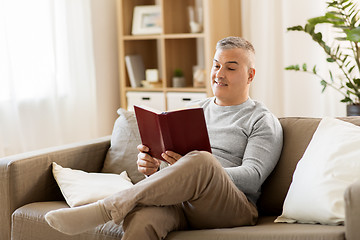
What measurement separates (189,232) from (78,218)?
39 cm

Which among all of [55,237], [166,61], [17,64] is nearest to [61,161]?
[55,237]

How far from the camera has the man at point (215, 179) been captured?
6.37 ft

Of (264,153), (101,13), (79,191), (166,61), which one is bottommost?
(79,191)

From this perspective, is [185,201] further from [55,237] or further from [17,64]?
[17,64]

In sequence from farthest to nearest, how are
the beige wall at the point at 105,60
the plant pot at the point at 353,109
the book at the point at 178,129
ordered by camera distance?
the beige wall at the point at 105,60 < the plant pot at the point at 353,109 < the book at the point at 178,129

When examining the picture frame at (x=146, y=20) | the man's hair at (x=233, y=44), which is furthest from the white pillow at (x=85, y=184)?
the picture frame at (x=146, y=20)

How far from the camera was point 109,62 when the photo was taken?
450cm

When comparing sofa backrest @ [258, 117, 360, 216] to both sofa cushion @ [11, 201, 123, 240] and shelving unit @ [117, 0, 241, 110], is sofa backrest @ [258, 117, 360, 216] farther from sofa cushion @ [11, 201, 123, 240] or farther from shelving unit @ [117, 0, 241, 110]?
shelving unit @ [117, 0, 241, 110]

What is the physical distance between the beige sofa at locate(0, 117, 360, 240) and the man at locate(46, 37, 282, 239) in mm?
73

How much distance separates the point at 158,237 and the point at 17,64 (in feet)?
7.12

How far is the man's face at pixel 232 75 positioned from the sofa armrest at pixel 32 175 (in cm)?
75

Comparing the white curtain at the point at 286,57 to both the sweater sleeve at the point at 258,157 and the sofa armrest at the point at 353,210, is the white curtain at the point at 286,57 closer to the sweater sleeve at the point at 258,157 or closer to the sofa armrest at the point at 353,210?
the sweater sleeve at the point at 258,157

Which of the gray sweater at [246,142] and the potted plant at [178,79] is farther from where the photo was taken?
the potted plant at [178,79]

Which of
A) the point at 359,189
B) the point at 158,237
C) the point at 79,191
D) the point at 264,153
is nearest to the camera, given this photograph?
the point at 359,189
